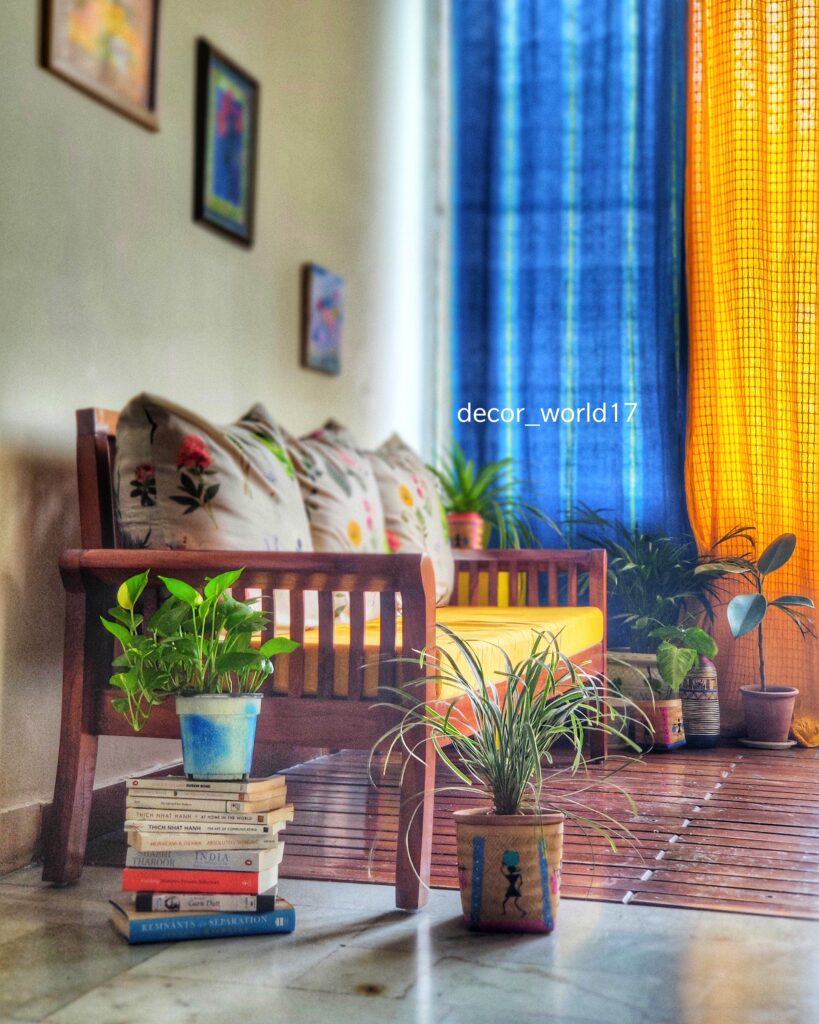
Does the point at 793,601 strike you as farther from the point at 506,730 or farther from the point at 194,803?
the point at 194,803

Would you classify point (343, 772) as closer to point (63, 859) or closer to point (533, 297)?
point (63, 859)

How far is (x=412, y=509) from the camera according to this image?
3604mm

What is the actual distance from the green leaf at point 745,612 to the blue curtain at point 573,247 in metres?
0.46

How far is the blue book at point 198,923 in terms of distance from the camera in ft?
6.25

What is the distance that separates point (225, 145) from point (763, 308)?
1934 mm

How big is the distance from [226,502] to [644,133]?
2.71 meters

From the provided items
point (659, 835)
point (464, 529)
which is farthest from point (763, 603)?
point (659, 835)

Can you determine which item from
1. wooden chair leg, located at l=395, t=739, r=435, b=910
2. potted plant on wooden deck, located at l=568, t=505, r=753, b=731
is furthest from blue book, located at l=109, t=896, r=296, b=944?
potted plant on wooden deck, located at l=568, t=505, r=753, b=731

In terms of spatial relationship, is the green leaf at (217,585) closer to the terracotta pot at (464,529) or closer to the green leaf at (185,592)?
the green leaf at (185,592)

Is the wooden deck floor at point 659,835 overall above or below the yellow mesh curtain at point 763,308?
below

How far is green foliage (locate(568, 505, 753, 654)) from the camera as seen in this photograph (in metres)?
4.09

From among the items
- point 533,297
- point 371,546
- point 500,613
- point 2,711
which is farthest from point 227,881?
point 533,297

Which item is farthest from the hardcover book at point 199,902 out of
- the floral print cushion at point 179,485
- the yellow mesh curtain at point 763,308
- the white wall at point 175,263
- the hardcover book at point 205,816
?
the yellow mesh curtain at point 763,308

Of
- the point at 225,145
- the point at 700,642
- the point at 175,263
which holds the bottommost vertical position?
the point at 700,642
